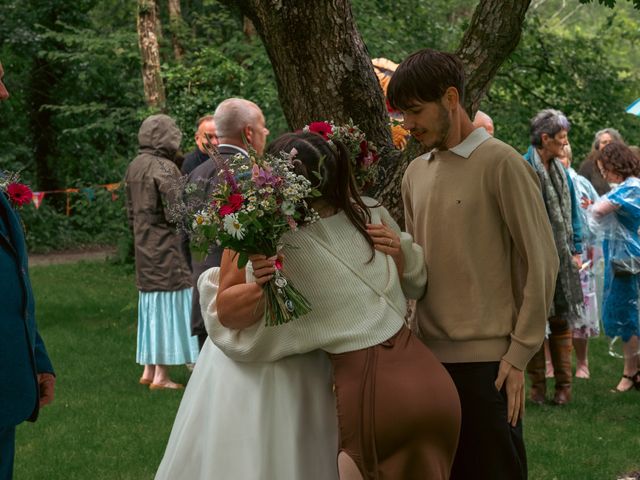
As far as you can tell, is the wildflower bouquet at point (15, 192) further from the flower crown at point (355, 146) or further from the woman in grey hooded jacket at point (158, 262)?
the woman in grey hooded jacket at point (158, 262)

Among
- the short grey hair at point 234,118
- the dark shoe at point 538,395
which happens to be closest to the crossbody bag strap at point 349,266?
the short grey hair at point 234,118

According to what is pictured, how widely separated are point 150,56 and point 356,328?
1110 centimetres

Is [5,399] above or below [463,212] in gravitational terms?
below

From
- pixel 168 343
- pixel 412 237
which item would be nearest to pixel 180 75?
pixel 168 343

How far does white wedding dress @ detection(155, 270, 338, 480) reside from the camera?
3832 mm

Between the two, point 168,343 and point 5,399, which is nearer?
point 5,399

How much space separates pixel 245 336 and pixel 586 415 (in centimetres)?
490

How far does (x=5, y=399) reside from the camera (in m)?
3.51

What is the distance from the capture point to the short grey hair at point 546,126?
26.0ft

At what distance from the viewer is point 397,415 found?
345 centimetres

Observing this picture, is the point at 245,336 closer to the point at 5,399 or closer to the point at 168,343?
the point at 5,399

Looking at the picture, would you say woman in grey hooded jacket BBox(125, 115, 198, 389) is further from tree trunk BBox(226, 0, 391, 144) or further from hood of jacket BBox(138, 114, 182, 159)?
tree trunk BBox(226, 0, 391, 144)

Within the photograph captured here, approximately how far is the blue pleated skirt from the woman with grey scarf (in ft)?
10.0

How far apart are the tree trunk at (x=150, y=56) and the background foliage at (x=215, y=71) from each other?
230mm
